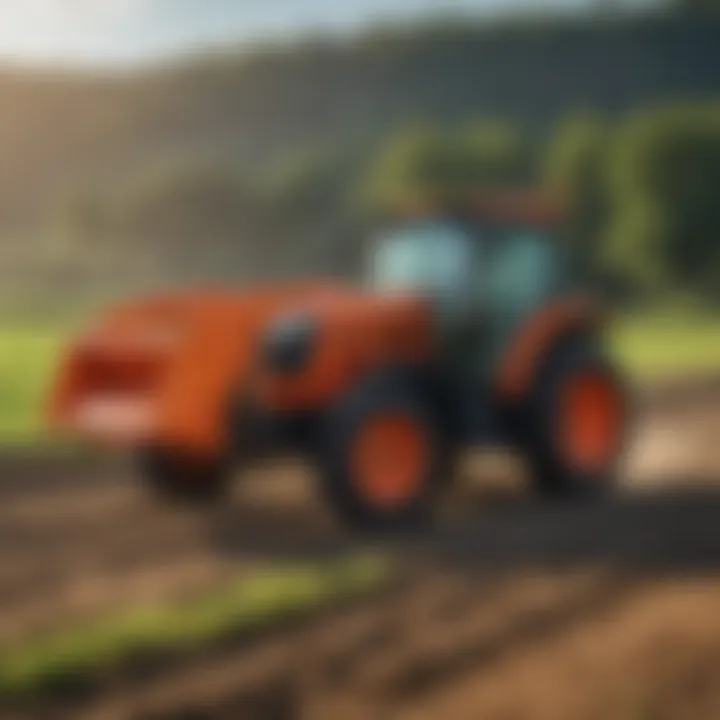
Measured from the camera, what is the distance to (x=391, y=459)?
225cm

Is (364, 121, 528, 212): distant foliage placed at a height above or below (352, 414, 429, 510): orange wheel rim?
above

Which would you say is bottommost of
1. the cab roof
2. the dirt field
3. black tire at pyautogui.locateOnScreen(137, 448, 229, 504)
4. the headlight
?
the dirt field

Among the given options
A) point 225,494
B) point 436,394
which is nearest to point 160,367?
point 225,494

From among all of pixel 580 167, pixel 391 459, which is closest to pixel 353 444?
pixel 391 459

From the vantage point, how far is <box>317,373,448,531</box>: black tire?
2119 mm

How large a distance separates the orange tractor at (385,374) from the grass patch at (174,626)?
171 millimetres

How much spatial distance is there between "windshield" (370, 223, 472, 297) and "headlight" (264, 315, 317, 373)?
0.11 meters

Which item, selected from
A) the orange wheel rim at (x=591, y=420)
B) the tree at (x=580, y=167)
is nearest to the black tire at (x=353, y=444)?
the orange wheel rim at (x=591, y=420)

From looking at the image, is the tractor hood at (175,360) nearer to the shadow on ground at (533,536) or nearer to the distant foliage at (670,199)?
the shadow on ground at (533,536)

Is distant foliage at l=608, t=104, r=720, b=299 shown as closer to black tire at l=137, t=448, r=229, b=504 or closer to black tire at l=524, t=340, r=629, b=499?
black tire at l=524, t=340, r=629, b=499

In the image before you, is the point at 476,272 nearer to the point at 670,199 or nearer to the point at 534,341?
A: the point at 534,341

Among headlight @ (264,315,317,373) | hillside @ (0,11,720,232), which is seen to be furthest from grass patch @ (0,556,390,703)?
hillside @ (0,11,720,232)

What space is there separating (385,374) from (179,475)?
1.24ft

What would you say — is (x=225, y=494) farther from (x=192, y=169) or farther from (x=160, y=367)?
(x=192, y=169)
